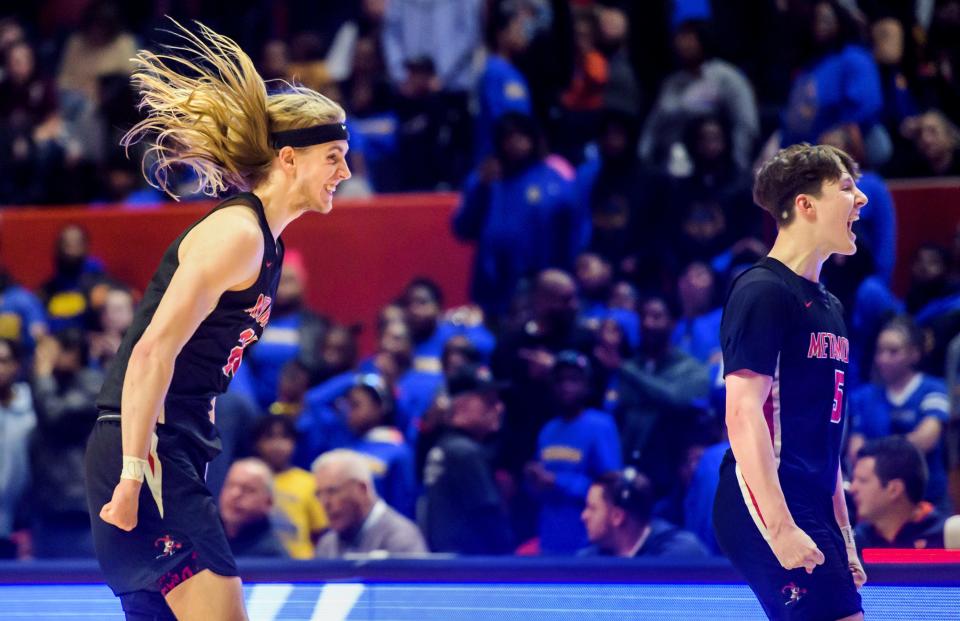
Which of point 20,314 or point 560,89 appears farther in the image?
point 560,89

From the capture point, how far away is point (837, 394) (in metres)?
3.50

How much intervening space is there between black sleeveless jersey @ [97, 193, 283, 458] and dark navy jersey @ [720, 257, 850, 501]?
1136 millimetres

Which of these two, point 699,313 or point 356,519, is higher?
point 699,313

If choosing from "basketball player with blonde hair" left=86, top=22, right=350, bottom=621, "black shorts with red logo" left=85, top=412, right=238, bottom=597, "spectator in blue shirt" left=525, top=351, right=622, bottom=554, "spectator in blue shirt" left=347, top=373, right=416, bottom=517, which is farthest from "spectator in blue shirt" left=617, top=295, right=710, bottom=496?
"black shorts with red logo" left=85, top=412, right=238, bottom=597

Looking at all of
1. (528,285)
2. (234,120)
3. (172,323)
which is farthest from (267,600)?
(528,285)

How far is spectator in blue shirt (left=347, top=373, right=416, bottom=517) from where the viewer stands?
7070 mm

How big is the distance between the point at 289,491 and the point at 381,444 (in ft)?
1.74

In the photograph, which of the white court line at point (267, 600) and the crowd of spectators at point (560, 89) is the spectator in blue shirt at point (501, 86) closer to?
the crowd of spectators at point (560, 89)

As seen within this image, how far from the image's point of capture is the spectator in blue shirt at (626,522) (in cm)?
594

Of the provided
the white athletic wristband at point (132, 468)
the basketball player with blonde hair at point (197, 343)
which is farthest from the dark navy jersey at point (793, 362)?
the white athletic wristband at point (132, 468)

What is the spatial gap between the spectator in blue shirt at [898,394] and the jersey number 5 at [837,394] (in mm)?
3173

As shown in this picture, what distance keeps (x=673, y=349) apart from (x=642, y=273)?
3.94 feet

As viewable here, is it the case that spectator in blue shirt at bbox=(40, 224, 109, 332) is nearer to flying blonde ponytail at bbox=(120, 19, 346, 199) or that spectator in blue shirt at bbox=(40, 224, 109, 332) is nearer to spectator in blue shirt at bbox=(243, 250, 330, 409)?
spectator in blue shirt at bbox=(243, 250, 330, 409)

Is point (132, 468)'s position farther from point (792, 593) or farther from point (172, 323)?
point (792, 593)
